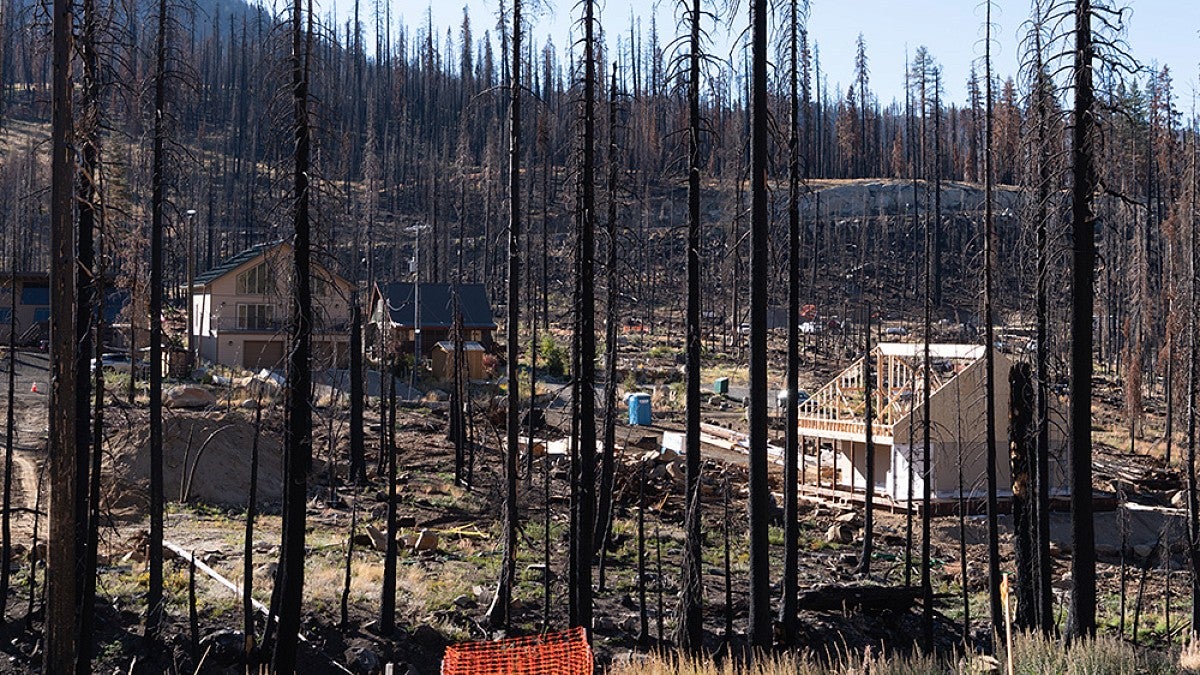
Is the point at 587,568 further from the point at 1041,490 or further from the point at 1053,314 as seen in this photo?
the point at 1053,314

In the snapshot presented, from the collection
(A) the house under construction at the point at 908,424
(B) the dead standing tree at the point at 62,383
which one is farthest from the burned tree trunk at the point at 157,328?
(A) the house under construction at the point at 908,424

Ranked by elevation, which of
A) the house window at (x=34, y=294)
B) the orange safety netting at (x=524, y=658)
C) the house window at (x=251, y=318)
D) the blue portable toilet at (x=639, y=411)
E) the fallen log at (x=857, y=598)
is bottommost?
the fallen log at (x=857, y=598)

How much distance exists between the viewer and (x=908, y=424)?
3572 cm

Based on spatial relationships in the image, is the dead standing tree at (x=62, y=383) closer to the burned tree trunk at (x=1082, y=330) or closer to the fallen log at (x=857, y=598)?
the burned tree trunk at (x=1082, y=330)

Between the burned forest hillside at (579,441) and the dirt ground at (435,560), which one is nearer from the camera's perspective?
the burned forest hillside at (579,441)

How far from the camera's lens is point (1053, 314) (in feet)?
67.2

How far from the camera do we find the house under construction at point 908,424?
1407 inches

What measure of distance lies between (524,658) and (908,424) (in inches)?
916

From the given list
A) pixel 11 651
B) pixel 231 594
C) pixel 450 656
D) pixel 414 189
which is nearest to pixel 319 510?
pixel 231 594

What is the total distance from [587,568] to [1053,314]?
33.3ft

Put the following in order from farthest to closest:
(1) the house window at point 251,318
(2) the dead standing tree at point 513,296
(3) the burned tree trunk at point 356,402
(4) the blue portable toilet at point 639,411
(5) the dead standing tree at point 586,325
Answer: (1) the house window at point 251,318, (4) the blue portable toilet at point 639,411, (3) the burned tree trunk at point 356,402, (2) the dead standing tree at point 513,296, (5) the dead standing tree at point 586,325

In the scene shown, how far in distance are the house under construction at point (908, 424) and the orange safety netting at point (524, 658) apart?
20856 millimetres

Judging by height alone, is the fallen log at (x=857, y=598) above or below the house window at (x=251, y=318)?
below

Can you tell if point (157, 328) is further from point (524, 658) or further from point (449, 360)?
point (449, 360)
